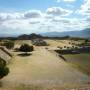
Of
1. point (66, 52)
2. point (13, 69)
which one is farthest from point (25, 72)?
point (66, 52)

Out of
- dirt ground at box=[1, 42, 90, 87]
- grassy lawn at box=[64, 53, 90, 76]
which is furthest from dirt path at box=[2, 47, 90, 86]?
grassy lawn at box=[64, 53, 90, 76]

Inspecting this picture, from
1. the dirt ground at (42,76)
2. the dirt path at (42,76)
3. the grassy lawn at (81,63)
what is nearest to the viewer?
the dirt ground at (42,76)

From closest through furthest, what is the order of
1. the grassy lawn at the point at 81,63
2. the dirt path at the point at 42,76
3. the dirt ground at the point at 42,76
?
1. the dirt ground at the point at 42,76
2. the dirt path at the point at 42,76
3. the grassy lawn at the point at 81,63

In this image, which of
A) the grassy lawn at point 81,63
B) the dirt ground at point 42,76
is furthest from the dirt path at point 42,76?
the grassy lawn at point 81,63

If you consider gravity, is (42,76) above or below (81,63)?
above

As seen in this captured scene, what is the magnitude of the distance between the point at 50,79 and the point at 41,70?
7.38m

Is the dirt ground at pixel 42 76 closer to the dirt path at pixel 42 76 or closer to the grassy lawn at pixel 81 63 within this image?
the dirt path at pixel 42 76

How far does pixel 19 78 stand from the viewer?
3616 cm

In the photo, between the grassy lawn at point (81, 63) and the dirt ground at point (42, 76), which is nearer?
the dirt ground at point (42, 76)

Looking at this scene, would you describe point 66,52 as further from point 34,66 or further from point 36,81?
point 36,81

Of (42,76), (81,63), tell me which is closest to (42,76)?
(42,76)

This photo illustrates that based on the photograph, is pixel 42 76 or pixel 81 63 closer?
pixel 42 76

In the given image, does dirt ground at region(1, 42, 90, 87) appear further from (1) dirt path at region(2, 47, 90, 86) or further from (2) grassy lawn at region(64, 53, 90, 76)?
(2) grassy lawn at region(64, 53, 90, 76)

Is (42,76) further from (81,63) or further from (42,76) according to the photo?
(81,63)
